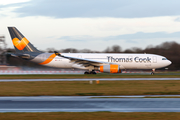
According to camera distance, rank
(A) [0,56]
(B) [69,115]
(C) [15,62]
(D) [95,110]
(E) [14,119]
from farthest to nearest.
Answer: (A) [0,56] < (C) [15,62] < (D) [95,110] < (B) [69,115] < (E) [14,119]

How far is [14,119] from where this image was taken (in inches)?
360

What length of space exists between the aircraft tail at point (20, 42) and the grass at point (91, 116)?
97.7 ft

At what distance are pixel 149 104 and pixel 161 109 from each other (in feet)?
4.25

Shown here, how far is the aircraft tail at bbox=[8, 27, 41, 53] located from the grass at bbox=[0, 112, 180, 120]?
97.7 feet

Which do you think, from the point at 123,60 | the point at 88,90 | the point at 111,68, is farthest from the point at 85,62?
the point at 88,90

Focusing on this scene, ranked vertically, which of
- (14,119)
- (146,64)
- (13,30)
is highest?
(13,30)

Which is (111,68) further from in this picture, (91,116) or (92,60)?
(91,116)

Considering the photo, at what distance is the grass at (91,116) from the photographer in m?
9.28

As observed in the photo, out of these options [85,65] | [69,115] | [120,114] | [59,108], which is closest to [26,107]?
[59,108]

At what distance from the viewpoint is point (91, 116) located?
9594mm

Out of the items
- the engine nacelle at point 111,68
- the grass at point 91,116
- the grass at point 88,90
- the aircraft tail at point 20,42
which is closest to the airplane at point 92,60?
the aircraft tail at point 20,42

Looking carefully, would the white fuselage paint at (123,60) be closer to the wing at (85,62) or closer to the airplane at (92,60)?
the airplane at (92,60)

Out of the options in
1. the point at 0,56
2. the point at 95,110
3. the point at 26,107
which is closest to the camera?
the point at 95,110

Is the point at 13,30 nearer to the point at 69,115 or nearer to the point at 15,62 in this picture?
the point at 15,62
